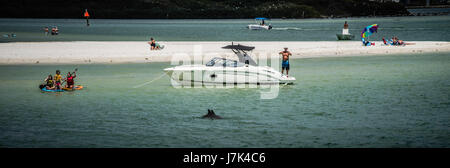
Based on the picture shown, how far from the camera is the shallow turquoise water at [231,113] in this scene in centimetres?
2191

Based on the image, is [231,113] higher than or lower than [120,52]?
lower

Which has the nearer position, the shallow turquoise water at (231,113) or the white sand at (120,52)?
the shallow turquoise water at (231,113)

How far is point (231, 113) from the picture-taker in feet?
89.2

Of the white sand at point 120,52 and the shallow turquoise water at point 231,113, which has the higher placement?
the white sand at point 120,52

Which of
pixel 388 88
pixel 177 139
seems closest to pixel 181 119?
pixel 177 139

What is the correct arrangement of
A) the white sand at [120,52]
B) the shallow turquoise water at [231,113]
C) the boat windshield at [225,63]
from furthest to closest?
the white sand at [120,52] < the boat windshield at [225,63] < the shallow turquoise water at [231,113]

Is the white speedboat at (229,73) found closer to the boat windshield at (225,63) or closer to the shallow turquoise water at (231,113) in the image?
the boat windshield at (225,63)

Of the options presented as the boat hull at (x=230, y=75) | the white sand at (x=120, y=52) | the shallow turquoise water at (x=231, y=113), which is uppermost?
the white sand at (x=120, y=52)

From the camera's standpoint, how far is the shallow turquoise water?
2191 centimetres

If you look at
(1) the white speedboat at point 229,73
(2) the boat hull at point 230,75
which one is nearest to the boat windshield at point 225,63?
(1) the white speedboat at point 229,73

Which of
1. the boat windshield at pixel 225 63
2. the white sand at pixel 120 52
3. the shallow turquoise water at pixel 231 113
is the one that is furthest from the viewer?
the white sand at pixel 120 52

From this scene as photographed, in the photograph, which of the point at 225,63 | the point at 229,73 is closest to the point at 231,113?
the point at 229,73

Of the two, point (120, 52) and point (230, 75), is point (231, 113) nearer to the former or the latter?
point (230, 75)
